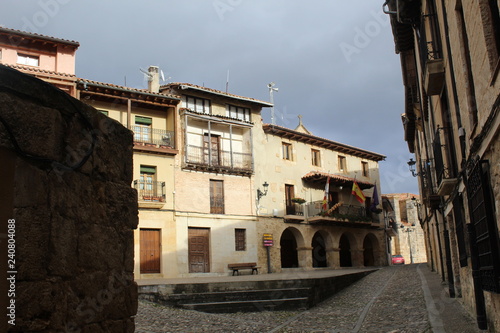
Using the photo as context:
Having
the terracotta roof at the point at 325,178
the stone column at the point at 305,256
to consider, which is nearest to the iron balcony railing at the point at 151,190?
the stone column at the point at 305,256

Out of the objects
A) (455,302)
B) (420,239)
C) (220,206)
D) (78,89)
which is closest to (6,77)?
(455,302)

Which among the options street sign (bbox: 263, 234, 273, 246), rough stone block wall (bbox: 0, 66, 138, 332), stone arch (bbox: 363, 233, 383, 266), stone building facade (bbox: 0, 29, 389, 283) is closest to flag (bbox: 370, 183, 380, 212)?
stone building facade (bbox: 0, 29, 389, 283)

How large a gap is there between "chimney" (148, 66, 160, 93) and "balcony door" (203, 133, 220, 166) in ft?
13.1

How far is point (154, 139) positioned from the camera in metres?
26.2

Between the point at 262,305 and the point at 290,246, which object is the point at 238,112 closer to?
the point at 290,246

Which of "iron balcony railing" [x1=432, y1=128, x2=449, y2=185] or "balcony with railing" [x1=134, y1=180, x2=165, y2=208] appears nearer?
"iron balcony railing" [x1=432, y1=128, x2=449, y2=185]

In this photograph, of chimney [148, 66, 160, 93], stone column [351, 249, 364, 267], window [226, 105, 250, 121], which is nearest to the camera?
chimney [148, 66, 160, 93]

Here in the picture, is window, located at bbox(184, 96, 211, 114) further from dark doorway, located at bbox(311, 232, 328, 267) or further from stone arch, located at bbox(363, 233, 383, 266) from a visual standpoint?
stone arch, located at bbox(363, 233, 383, 266)

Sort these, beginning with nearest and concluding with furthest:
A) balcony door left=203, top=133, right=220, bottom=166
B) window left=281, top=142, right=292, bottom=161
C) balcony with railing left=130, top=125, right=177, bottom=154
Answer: balcony with railing left=130, top=125, right=177, bottom=154, balcony door left=203, top=133, right=220, bottom=166, window left=281, top=142, right=292, bottom=161

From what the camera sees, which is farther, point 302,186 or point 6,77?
point 302,186

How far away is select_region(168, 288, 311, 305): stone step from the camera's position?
12.7m

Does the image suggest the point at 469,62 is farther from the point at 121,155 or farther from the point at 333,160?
the point at 333,160

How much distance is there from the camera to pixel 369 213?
38500mm

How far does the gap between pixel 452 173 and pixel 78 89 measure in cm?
1893
